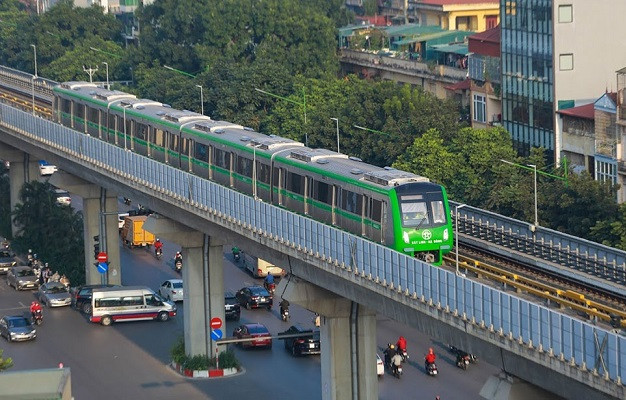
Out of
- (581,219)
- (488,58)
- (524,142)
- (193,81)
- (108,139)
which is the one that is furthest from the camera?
(193,81)

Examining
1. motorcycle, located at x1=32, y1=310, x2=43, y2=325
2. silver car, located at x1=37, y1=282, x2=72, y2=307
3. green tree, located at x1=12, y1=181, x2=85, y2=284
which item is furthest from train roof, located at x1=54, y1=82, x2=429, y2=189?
motorcycle, located at x1=32, y1=310, x2=43, y2=325

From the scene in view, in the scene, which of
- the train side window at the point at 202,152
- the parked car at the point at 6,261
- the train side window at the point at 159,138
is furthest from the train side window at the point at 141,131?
the parked car at the point at 6,261

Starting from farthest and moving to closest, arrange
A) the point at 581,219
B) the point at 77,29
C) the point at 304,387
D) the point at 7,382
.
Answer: the point at 77,29
the point at 581,219
the point at 304,387
the point at 7,382

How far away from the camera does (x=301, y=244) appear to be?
65.7 m

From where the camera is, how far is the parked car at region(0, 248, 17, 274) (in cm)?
10888

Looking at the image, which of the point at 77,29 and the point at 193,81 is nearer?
the point at 193,81

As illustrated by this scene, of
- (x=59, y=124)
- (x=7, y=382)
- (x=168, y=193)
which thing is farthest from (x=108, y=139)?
(x=7, y=382)

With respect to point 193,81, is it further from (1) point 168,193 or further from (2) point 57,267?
(1) point 168,193

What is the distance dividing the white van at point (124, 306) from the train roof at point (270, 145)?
995cm

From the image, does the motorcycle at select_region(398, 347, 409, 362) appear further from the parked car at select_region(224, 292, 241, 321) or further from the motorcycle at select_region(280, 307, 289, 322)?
the parked car at select_region(224, 292, 241, 321)

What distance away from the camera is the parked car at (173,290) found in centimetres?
9681

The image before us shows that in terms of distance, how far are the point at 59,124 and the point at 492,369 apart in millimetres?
35948

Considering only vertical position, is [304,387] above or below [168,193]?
below

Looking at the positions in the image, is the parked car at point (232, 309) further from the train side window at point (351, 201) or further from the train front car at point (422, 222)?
the train front car at point (422, 222)
